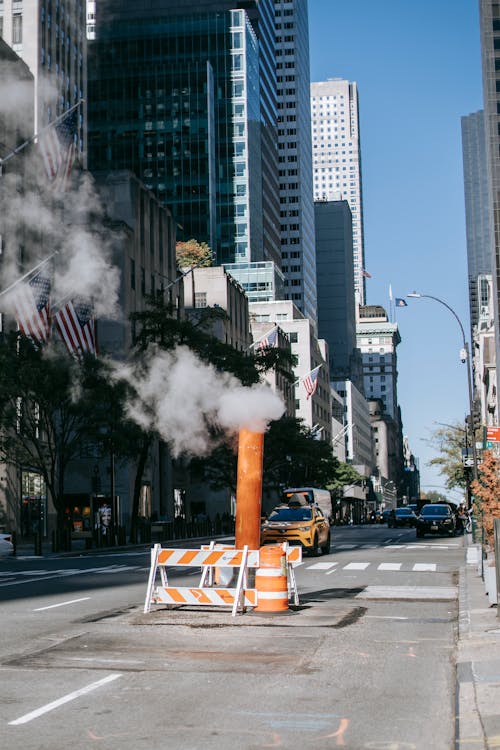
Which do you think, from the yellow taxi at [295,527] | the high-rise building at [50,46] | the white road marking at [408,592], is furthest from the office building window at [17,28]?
the white road marking at [408,592]

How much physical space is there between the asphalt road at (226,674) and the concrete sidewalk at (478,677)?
0.56ft

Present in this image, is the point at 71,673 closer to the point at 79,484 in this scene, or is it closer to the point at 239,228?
the point at 79,484

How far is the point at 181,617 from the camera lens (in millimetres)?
15930

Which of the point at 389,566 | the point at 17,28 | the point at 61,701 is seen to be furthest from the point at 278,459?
the point at 61,701

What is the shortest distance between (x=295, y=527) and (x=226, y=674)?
2247 centimetres

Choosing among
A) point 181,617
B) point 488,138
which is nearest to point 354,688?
point 181,617

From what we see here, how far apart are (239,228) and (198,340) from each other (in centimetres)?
9801

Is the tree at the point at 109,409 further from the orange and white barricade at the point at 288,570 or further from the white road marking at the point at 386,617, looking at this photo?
the white road marking at the point at 386,617

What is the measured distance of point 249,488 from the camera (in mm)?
17078

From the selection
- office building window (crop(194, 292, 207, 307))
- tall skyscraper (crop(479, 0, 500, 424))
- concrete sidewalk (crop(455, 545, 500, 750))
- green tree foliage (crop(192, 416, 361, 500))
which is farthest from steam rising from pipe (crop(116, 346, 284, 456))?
tall skyscraper (crop(479, 0, 500, 424))

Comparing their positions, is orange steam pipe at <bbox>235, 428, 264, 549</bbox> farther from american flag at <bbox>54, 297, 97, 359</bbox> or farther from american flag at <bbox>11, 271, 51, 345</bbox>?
american flag at <bbox>54, 297, 97, 359</bbox>

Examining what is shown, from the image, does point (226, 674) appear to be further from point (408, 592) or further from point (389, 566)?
point (389, 566)

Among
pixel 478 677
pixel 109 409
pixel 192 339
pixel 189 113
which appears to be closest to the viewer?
pixel 478 677

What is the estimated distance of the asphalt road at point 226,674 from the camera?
26.0 ft
